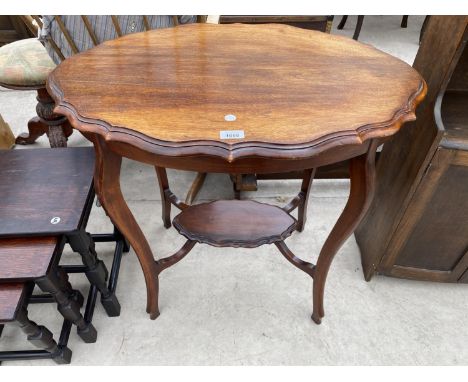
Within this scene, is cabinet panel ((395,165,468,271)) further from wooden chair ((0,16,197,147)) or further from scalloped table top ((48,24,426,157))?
wooden chair ((0,16,197,147))

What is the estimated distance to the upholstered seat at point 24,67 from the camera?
1.65 meters

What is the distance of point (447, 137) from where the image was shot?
98cm

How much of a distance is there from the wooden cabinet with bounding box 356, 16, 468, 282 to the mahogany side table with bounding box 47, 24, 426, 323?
0.46 feet

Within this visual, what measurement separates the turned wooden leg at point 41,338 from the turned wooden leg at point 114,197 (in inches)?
13.4

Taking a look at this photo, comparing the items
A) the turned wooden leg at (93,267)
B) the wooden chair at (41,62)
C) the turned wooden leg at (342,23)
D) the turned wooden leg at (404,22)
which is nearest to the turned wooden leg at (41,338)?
the turned wooden leg at (93,267)

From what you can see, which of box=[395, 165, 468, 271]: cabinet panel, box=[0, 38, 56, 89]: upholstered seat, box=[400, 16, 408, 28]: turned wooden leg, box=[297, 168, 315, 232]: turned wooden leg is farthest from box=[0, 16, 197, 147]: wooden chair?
box=[400, 16, 408, 28]: turned wooden leg

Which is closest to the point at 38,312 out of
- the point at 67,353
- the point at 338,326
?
the point at 67,353

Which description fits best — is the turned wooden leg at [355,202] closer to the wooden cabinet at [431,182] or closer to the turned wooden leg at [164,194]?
the wooden cabinet at [431,182]

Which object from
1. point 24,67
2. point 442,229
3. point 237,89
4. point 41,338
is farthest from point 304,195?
point 24,67

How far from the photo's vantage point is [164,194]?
1558 millimetres

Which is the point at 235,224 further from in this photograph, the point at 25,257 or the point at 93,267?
the point at 25,257

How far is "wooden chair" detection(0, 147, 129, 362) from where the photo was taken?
92cm
